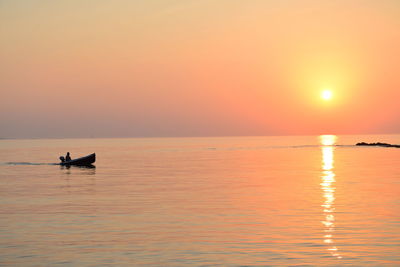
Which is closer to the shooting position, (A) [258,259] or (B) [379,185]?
(A) [258,259]

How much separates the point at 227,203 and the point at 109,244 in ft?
50.1

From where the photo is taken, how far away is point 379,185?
5031 centimetres

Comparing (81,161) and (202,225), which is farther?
(81,161)

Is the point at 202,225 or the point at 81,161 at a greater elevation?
the point at 81,161

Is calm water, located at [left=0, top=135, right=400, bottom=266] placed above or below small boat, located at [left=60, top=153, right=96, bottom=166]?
below

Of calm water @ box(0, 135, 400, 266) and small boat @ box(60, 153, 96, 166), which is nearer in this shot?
calm water @ box(0, 135, 400, 266)

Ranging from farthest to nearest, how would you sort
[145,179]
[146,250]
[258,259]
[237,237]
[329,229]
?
[145,179], [329,229], [237,237], [146,250], [258,259]

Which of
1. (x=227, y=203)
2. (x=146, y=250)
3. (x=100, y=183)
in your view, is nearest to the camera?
(x=146, y=250)

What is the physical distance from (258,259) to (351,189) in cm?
2859

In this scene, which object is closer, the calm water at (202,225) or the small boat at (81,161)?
the calm water at (202,225)

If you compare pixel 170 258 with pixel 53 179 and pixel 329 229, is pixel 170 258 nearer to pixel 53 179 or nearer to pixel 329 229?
pixel 329 229

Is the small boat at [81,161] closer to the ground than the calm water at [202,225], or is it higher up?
higher up

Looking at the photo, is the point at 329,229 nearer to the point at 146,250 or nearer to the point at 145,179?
the point at 146,250

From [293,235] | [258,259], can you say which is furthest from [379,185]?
[258,259]
